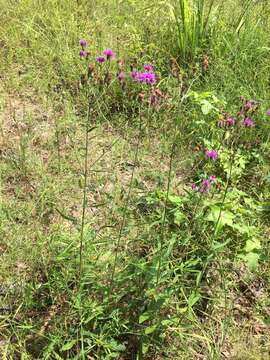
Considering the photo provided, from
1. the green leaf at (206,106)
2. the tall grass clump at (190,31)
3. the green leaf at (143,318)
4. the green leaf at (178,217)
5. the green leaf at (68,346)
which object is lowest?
the green leaf at (68,346)

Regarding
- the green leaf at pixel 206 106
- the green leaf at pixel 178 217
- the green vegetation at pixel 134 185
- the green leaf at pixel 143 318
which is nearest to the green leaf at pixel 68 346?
the green vegetation at pixel 134 185

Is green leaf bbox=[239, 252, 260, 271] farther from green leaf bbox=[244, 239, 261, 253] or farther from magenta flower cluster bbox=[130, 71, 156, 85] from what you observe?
magenta flower cluster bbox=[130, 71, 156, 85]

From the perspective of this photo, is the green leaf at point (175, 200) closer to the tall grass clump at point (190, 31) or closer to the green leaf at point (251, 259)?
the green leaf at point (251, 259)

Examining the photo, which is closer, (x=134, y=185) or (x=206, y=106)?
(x=134, y=185)

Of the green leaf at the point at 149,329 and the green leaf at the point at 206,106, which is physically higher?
the green leaf at the point at 206,106

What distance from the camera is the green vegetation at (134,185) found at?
1.73 metres

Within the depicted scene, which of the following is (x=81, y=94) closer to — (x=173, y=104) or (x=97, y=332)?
(x=173, y=104)

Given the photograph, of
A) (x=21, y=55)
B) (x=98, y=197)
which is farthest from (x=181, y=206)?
(x=21, y=55)

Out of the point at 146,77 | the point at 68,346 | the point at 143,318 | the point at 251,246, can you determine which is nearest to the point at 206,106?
the point at 146,77

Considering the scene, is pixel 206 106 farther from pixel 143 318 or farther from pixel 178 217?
pixel 143 318

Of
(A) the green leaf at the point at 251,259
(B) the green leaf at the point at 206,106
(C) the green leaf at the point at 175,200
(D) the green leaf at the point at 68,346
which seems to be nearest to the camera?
(D) the green leaf at the point at 68,346

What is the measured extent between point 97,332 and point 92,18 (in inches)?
106

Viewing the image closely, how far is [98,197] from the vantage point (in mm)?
2406

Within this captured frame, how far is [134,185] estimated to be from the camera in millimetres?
2389
